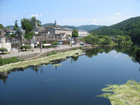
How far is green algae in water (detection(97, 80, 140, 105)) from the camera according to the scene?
12859 millimetres

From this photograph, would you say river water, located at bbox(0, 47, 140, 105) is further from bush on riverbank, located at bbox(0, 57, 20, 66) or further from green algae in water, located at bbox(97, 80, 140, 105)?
bush on riverbank, located at bbox(0, 57, 20, 66)

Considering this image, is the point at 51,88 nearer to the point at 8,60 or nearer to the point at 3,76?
the point at 3,76

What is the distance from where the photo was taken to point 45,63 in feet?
95.8

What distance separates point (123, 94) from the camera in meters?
14.2

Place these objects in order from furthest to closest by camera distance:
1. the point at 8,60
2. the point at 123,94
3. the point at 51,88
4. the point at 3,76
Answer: the point at 8,60
the point at 3,76
the point at 51,88
the point at 123,94

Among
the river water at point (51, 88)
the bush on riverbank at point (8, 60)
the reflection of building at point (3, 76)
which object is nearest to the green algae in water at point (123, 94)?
the river water at point (51, 88)

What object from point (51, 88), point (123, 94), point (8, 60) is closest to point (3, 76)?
point (8, 60)

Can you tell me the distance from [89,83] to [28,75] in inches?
373

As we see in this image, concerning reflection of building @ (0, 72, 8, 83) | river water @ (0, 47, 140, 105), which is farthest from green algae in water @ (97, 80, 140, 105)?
reflection of building @ (0, 72, 8, 83)

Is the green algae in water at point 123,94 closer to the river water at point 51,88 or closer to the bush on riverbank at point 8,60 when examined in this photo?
the river water at point 51,88

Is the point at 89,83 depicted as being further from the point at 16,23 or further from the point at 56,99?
the point at 16,23

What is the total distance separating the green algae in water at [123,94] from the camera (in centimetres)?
1286

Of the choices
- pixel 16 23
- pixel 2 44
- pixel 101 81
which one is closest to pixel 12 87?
pixel 101 81

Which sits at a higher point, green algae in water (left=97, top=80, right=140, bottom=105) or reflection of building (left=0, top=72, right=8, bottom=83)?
reflection of building (left=0, top=72, right=8, bottom=83)
